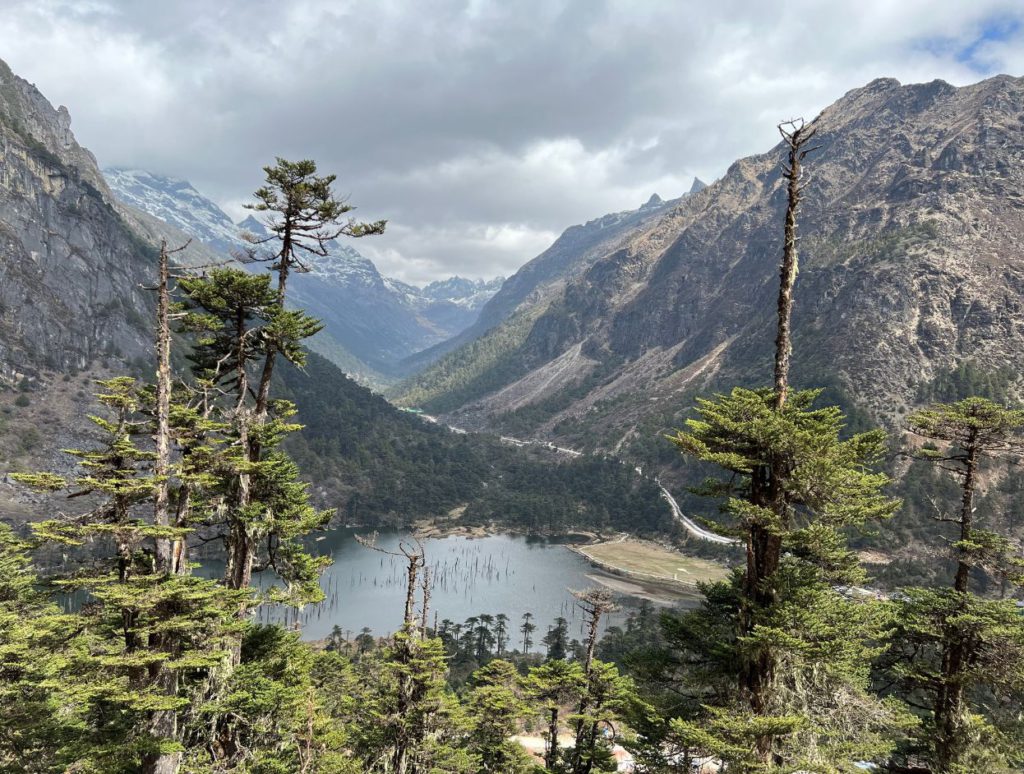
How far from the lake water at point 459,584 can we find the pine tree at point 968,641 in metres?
84.0

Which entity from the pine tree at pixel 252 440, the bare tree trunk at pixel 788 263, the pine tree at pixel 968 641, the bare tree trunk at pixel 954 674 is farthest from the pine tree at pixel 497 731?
the bare tree trunk at pixel 788 263

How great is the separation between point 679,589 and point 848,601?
12448 centimetres

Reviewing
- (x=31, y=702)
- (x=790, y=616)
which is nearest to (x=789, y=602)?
(x=790, y=616)

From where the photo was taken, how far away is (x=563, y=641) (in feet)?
281

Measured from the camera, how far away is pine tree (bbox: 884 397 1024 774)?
15.8 metres

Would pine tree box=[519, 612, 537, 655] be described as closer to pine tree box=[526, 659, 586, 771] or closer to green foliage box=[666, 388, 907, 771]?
pine tree box=[526, 659, 586, 771]

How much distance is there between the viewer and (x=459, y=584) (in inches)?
5556

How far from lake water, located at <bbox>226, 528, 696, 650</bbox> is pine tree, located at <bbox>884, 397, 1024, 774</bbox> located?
8401 centimetres

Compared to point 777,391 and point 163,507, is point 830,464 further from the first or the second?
Result: point 163,507

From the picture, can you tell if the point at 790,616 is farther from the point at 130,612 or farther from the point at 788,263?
the point at 130,612

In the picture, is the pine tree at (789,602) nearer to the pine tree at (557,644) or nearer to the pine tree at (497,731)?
the pine tree at (497,731)

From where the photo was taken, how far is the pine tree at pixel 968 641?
15797mm

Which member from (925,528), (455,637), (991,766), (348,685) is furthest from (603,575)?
(991,766)

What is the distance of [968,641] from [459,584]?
13360cm
